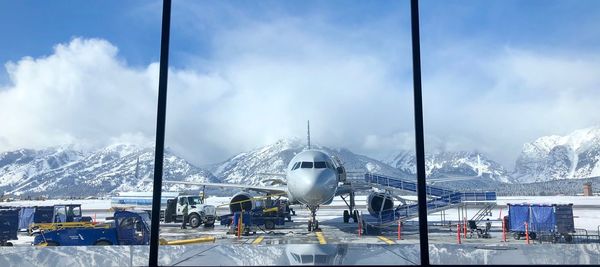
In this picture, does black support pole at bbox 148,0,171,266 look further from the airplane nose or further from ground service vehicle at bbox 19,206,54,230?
ground service vehicle at bbox 19,206,54,230

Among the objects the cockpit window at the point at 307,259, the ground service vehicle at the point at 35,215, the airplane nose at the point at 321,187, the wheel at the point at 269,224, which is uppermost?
the airplane nose at the point at 321,187

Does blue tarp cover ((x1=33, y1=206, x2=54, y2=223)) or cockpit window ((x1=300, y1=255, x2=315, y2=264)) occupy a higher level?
cockpit window ((x1=300, y1=255, x2=315, y2=264))

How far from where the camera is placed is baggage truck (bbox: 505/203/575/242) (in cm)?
2233

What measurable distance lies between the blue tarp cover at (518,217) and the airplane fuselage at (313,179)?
9.98m

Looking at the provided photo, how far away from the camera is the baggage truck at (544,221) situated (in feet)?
73.3

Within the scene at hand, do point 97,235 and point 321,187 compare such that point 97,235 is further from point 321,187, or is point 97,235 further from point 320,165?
point 320,165

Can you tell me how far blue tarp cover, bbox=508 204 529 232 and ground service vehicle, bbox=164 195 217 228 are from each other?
1946 cm

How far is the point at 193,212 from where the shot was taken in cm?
3228

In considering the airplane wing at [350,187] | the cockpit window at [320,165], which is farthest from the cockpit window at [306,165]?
the airplane wing at [350,187]

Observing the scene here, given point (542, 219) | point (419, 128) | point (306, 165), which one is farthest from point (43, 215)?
→ point (419, 128)

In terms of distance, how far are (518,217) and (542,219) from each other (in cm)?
118

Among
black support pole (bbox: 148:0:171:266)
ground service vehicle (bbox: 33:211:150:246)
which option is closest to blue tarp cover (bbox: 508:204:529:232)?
ground service vehicle (bbox: 33:211:150:246)

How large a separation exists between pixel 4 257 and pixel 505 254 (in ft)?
22.6

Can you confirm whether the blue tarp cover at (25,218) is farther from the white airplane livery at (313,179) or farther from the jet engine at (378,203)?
the jet engine at (378,203)
